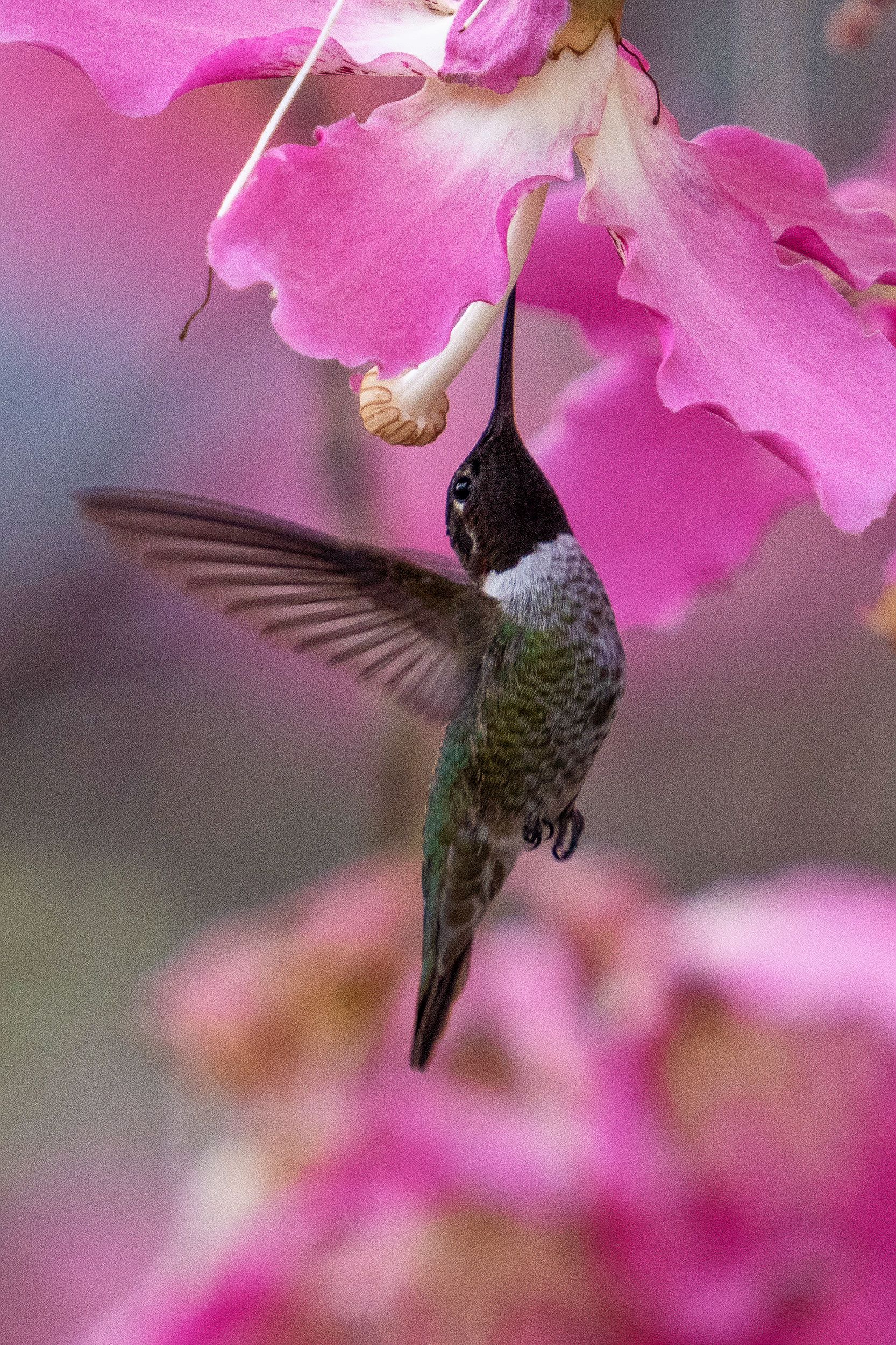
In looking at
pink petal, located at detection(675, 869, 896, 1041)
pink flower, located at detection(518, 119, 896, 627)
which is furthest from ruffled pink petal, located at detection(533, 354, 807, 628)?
pink petal, located at detection(675, 869, 896, 1041)

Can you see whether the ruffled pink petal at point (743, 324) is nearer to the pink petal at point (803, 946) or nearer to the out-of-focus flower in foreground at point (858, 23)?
the out-of-focus flower in foreground at point (858, 23)

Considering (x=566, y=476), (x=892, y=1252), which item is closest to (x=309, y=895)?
(x=892, y=1252)

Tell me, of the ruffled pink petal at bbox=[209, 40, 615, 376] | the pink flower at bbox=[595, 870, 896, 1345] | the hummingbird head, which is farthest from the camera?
the pink flower at bbox=[595, 870, 896, 1345]

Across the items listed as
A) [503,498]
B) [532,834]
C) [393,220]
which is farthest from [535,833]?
[393,220]

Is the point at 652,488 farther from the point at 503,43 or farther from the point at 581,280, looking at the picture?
the point at 503,43

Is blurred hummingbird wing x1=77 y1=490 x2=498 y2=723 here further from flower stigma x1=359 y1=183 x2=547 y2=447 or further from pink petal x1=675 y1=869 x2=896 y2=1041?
pink petal x1=675 y1=869 x2=896 y2=1041


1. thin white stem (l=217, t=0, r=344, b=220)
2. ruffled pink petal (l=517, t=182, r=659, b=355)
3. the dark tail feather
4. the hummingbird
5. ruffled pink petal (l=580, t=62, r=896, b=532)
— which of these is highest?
thin white stem (l=217, t=0, r=344, b=220)

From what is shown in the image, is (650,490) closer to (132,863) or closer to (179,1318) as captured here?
(179,1318)
